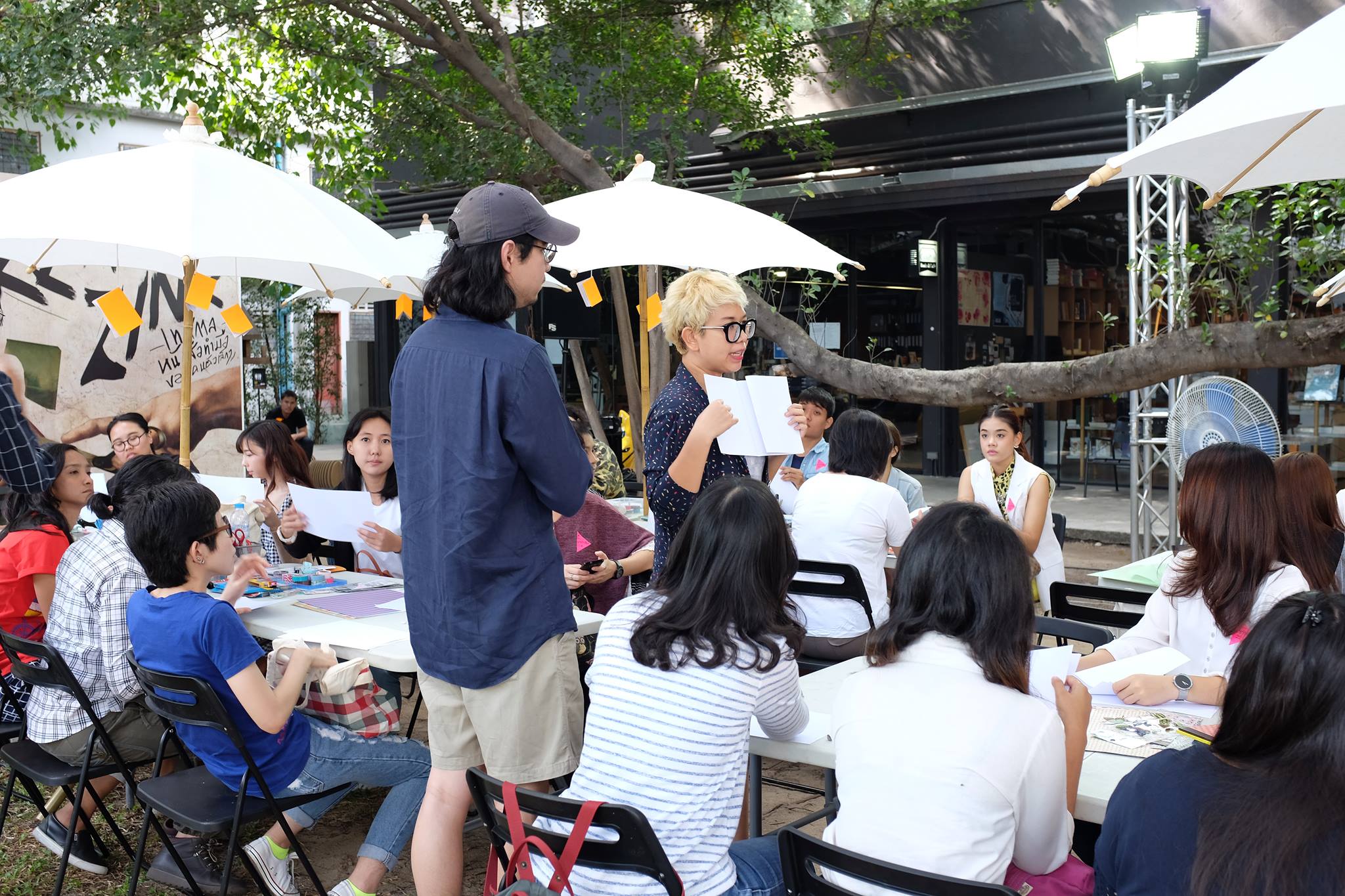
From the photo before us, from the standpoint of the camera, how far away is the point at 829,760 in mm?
2383

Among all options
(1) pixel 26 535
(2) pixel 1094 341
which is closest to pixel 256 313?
(2) pixel 1094 341

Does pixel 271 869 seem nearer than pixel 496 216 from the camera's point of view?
No

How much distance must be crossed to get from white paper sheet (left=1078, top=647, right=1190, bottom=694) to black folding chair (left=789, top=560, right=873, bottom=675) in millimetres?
1190

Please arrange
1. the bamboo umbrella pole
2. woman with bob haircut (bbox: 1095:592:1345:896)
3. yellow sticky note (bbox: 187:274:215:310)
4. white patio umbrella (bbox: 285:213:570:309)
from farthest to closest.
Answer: white patio umbrella (bbox: 285:213:570:309)
the bamboo umbrella pole
yellow sticky note (bbox: 187:274:215:310)
woman with bob haircut (bbox: 1095:592:1345:896)

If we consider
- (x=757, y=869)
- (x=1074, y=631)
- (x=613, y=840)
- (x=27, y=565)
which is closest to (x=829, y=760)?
(x=757, y=869)

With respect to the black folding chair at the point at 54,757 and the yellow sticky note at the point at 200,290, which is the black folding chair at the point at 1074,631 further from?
the yellow sticky note at the point at 200,290

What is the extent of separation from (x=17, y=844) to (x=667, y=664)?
3035 mm

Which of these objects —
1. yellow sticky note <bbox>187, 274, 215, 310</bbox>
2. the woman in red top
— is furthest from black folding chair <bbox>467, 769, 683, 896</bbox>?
yellow sticky note <bbox>187, 274, 215, 310</bbox>

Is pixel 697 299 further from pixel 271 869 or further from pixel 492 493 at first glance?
pixel 271 869

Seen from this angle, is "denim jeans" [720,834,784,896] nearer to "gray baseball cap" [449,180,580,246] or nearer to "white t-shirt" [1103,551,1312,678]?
"white t-shirt" [1103,551,1312,678]

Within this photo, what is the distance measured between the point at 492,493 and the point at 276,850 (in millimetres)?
1604

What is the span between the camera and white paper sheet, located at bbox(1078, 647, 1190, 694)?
8.83ft

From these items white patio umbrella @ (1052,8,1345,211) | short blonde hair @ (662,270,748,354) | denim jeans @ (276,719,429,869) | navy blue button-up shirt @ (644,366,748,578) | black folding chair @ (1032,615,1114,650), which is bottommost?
denim jeans @ (276,719,429,869)

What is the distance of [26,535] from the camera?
3754mm
